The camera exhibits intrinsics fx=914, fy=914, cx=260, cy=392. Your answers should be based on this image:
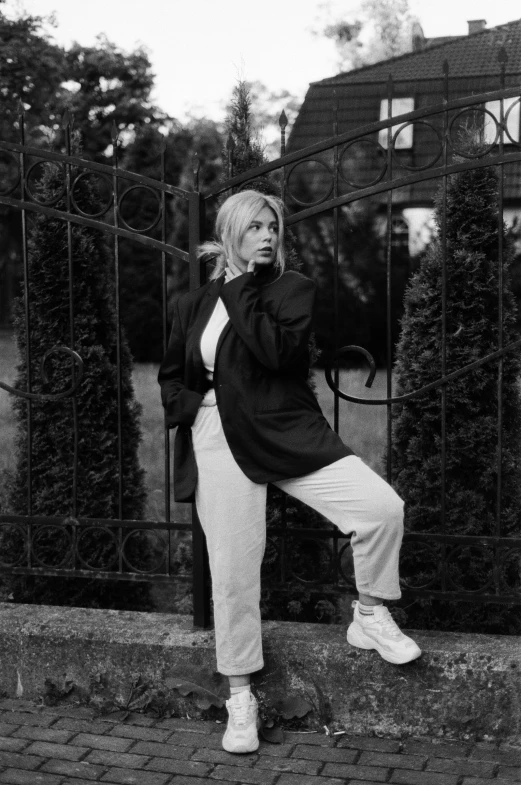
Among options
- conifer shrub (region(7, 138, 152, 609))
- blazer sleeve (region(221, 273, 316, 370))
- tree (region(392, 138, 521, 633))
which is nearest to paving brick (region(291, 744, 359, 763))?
blazer sleeve (region(221, 273, 316, 370))

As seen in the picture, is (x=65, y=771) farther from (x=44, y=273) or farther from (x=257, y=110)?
(x=257, y=110)

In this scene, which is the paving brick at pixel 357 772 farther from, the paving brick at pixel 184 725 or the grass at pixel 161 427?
the grass at pixel 161 427

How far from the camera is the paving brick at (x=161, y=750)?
3.09 meters

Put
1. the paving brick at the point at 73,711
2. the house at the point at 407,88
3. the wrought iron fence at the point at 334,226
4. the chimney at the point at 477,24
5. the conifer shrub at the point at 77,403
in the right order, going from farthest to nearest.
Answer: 1. the chimney at the point at 477,24
2. the house at the point at 407,88
3. the conifer shrub at the point at 77,403
4. the paving brick at the point at 73,711
5. the wrought iron fence at the point at 334,226

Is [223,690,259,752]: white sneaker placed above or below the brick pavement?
above

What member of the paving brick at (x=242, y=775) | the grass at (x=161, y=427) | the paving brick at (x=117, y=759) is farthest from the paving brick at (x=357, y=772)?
the grass at (x=161, y=427)

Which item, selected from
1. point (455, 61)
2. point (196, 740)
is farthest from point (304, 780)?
point (455, 61)

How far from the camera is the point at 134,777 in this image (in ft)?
9.62

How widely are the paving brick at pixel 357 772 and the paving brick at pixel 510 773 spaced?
364 millimetres

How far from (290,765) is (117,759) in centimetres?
58

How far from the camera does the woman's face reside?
3076 millimetres

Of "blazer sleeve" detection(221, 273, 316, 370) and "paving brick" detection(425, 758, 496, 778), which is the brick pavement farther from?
"blazer sleeve" detection(221, 273, 316, 370)

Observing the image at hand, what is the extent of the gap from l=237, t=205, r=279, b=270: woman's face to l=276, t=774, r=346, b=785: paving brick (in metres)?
1.68

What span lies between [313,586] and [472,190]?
2149 millimetres
